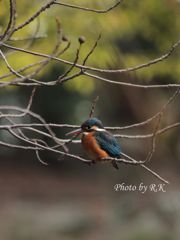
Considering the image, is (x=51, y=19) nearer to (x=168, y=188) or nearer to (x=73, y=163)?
(x=168, y=188)

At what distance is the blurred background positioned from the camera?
327 inches

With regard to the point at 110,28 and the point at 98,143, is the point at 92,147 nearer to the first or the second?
the point at 98,143

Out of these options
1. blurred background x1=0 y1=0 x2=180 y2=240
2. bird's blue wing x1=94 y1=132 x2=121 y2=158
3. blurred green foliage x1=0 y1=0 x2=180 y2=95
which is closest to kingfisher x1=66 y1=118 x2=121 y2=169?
bird's blue wing x1=94 y1=132 x2=121 y2=158

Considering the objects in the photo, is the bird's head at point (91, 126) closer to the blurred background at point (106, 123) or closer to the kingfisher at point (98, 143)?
the kingfisher at point (98, 143)

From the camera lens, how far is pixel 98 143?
432 centimetres

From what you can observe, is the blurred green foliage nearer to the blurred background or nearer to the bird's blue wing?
the blurred background

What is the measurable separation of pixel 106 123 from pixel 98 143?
47.6 ft

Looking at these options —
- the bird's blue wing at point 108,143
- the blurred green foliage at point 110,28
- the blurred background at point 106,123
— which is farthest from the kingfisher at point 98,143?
the blurred green foliage at point 110,28

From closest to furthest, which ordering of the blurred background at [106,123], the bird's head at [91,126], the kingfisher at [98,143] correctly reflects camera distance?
the bird's head at [91,126] < the kingfisher at [98,143] < the blurred background at [106,123]

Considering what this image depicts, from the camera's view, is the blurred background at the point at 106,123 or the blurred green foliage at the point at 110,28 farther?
the blurred background at the point at 106,123

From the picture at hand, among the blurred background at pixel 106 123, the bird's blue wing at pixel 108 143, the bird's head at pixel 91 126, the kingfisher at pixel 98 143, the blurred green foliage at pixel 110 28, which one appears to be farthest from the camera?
the blurred background at pixel 106 123

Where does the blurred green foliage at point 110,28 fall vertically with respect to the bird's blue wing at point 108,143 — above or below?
above

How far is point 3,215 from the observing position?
15.5 metres

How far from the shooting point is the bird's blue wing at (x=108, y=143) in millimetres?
4148
